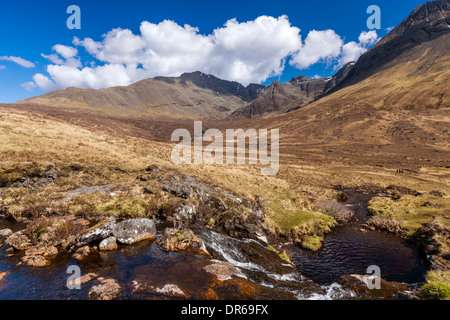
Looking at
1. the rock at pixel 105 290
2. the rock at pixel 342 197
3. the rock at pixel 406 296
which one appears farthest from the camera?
the rock at pixel 342 197

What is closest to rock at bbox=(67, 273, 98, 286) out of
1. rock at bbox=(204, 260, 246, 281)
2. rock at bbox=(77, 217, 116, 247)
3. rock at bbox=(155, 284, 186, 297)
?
rock at bbox=(77, 217, 116, 247)

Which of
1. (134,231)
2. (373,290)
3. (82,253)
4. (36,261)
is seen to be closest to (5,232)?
(36,261)

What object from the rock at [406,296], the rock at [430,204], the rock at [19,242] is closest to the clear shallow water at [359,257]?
the rock at [406,296]

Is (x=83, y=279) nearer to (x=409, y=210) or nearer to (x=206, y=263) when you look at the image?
(x=206, y=263)

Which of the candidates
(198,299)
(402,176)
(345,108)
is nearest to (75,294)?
(198,299)

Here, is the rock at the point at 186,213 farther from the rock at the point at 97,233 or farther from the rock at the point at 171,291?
the rock at the point at 171,291

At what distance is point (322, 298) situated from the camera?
1011 cm

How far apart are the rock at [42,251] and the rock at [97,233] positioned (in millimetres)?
1088

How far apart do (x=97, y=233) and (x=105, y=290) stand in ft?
15.5

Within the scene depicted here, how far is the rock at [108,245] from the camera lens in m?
11.6

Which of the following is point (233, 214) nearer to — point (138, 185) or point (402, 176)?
point (138, 185)

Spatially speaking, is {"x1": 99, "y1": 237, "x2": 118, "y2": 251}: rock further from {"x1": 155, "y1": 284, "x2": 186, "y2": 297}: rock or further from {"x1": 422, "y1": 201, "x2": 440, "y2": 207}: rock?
{"x1": 422, "y1": 201, "x2": 440, "y2": 207}: rock

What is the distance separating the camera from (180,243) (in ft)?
41.0
